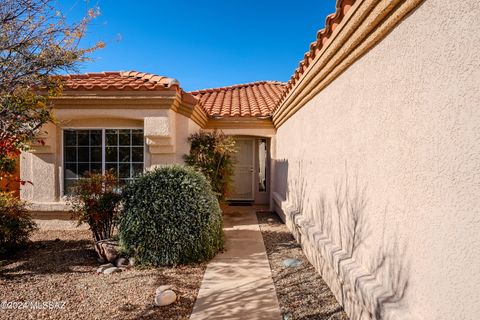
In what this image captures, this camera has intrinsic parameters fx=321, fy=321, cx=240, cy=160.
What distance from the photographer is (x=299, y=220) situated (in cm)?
688

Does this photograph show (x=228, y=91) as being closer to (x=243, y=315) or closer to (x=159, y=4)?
(x=159, y=4)

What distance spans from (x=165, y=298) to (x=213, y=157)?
5.72 meters

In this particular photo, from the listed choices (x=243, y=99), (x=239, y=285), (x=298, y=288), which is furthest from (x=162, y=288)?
(x=243, y=99)

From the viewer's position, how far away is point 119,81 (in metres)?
9.20

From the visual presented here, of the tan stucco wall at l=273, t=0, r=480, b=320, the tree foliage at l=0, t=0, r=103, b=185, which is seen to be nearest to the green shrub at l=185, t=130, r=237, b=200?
the tree foliage at l=0, t=0, r=103, b=185

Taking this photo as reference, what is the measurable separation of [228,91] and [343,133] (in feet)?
42.4

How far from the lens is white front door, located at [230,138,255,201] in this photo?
13727 millimetres

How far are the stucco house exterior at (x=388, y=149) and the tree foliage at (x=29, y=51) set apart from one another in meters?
2.98

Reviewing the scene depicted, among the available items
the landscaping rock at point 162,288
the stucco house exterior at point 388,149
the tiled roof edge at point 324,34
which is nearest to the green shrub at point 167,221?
the landscaping rock at point 162,288

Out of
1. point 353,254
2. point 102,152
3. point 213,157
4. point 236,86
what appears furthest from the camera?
point 236,86

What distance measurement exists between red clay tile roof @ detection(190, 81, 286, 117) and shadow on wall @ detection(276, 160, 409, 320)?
236 inches

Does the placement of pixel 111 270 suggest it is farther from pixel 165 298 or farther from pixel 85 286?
pixel 165 298

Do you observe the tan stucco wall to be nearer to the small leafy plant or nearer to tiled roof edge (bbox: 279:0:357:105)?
tiled roof edge (bbox: 279:0:357:105)

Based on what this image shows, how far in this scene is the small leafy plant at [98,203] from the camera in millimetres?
6797
